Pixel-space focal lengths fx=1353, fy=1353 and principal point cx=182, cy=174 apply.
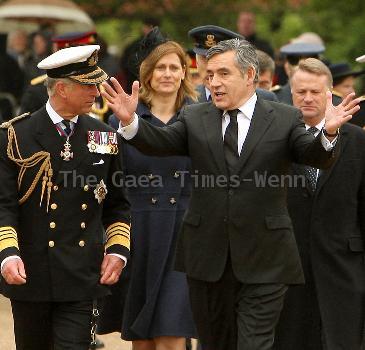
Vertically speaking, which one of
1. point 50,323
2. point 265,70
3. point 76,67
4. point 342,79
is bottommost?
point 50,323

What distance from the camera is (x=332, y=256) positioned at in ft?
26.3

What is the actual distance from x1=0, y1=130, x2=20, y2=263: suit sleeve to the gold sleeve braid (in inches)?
22.0

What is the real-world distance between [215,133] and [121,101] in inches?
22.5

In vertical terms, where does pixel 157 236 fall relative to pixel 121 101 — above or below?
below

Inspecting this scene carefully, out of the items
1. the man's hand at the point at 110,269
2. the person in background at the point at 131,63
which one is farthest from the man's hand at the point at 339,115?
the person in background at the point at 131,63

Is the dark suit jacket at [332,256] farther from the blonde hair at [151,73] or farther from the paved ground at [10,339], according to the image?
the paved ground at [10,339]

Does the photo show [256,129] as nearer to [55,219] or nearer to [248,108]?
[248,108]

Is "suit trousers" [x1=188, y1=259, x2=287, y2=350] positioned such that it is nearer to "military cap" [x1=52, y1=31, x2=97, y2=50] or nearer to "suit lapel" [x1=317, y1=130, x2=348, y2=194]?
"suit lapel" [x1=317, y1=130, x2=348, y2=194]

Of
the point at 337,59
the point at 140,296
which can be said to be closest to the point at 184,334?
the point at 140,296

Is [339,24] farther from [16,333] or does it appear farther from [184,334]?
[16,333]

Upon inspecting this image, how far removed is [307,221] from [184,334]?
1.06m

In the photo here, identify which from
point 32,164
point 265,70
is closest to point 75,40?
point 265,70

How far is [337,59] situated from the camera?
17.5 m

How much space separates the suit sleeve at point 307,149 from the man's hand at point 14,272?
1527 mm
